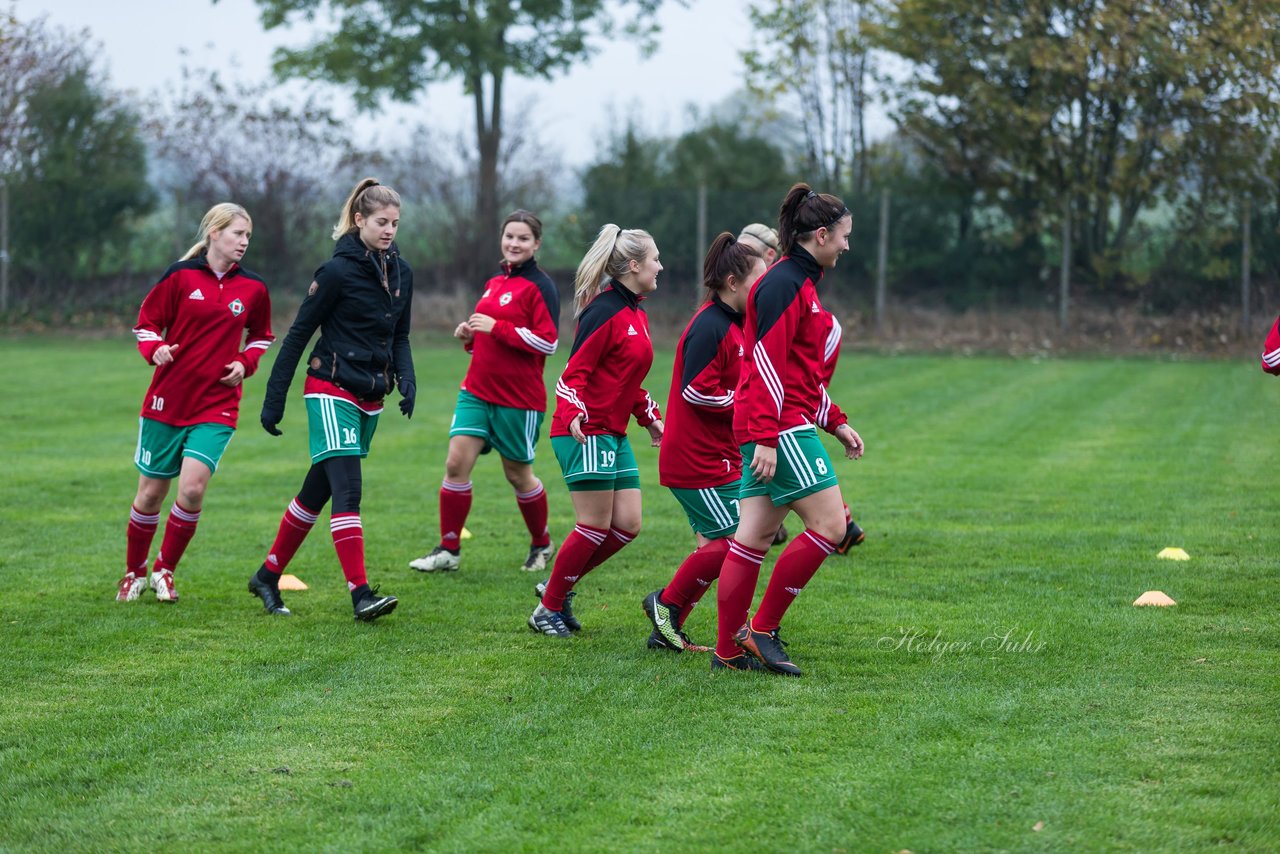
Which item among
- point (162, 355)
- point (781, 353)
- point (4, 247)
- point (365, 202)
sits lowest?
point (162, 355)

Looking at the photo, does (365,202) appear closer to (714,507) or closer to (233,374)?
(233,374)

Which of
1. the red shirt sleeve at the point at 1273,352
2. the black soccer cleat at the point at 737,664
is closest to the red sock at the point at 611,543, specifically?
the black soccer cleat at the point at 737,664

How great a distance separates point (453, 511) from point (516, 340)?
103 cm

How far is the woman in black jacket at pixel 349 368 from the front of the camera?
6.42 meters

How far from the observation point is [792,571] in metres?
5.50

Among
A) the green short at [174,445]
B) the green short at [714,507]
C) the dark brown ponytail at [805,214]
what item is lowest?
the green short at [714,507]

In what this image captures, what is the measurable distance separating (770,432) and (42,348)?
20.0 metres

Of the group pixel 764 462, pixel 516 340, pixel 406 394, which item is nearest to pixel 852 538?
pixel 516 340

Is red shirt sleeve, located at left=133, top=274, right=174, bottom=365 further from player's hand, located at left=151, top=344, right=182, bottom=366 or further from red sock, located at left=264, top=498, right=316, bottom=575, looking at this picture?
red sock, located at left=264, top=498, right=316, bottom=575

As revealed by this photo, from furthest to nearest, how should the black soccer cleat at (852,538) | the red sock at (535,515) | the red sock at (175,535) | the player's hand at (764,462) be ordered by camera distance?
the black soccer cleat at (852,538) < the red sock at (535,515) < the red sock at (175,535) < the player's hand at (764,462)

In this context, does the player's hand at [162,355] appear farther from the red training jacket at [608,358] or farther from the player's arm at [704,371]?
the player's arm at [704,371]

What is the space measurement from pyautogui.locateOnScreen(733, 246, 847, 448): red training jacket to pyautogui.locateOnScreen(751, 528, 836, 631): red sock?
462 millimetres

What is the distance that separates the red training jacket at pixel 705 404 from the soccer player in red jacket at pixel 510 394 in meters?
1.81

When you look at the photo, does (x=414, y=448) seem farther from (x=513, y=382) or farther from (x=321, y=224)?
(x=321, y=224)
